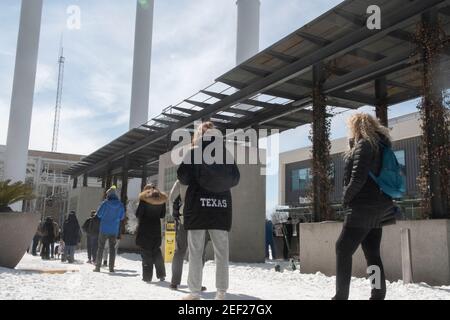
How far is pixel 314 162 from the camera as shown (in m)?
9.49

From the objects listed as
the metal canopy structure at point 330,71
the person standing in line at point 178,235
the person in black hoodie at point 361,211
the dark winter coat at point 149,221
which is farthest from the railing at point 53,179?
the person in black hoodie at point 361,211

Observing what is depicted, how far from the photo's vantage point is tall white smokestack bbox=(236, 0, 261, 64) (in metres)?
29.8

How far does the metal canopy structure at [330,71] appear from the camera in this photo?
8078 millimetres

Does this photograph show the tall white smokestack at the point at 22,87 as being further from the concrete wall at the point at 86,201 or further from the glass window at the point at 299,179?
the glass window at the point at 299,179

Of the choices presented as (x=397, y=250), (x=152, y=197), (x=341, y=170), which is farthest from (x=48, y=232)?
(x=341, y=170)

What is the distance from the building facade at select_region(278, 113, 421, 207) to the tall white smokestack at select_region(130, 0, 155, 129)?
13795mm

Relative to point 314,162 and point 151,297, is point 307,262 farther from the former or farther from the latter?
point 151,297

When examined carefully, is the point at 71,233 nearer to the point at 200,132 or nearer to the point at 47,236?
the point at 47,236

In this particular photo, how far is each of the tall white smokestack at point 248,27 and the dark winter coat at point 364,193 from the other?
87.6 feet

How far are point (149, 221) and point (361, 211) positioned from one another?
407 centimetres

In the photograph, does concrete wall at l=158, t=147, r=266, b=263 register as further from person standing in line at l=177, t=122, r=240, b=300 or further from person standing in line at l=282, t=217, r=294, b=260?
person standing in line at l=177, t=122, r=240, b=300

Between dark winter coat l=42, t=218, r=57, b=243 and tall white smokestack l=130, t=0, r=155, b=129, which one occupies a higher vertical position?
tall white smokestack l=130, t=0, r=155, b=129

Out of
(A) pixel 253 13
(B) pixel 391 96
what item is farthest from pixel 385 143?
(A) pixel 253 13

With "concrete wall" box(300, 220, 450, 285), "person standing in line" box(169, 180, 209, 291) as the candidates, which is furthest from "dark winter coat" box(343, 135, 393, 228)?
"concrete wall" box(300, 220, 450, 285)
